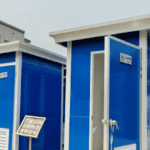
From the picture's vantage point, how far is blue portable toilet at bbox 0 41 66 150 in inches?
186

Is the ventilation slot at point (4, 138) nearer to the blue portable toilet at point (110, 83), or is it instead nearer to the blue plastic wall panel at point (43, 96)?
the blue plastic wall panel at point (43, 96)

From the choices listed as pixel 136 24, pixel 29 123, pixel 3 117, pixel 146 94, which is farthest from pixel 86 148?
pixel 136 24

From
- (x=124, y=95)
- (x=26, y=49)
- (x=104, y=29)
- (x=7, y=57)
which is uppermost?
(x=104, y=29)

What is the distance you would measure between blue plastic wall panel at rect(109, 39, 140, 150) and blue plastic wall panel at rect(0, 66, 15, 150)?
8.01ft

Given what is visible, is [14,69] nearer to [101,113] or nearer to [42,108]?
[42,108]

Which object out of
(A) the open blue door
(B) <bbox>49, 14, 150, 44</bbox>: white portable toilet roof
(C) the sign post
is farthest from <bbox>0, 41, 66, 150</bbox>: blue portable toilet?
(A) the open blue door

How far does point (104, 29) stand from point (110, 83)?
1.39 meters

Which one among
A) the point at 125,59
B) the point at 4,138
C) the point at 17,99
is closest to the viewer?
the point at 125,59

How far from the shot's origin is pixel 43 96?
5.40 m

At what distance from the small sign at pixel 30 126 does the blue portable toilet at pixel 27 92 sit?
0.18 meters

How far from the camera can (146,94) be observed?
3.73 meters

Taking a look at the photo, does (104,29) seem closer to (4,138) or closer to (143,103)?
(143,103)

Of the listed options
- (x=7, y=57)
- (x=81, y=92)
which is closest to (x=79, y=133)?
(x=81, y=92)

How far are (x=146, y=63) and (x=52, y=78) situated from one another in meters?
2.63
